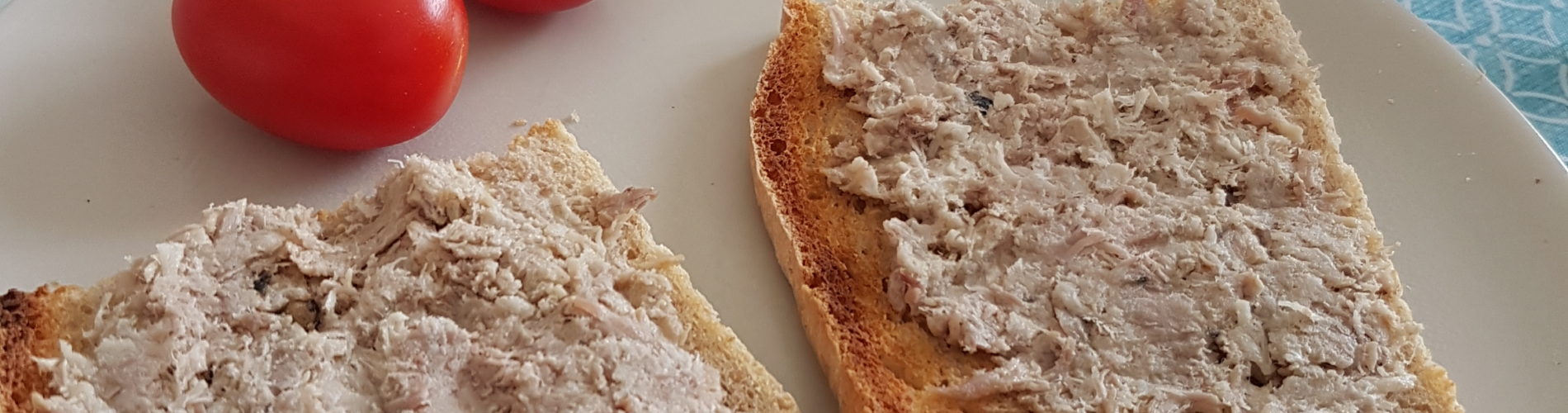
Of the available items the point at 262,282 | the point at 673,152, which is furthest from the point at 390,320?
the point at 673,152

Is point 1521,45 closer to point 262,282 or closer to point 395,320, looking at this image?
point 395,320

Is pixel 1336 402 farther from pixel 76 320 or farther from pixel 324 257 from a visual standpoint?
pixel 76 320

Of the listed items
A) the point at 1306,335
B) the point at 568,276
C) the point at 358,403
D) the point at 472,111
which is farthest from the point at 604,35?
the point at 1306,335

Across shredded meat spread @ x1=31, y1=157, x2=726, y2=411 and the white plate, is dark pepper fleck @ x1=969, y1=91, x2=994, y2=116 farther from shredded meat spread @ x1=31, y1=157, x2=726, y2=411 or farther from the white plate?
shredded meat spread @ x1=31, y1=157, x2=726, y2=411

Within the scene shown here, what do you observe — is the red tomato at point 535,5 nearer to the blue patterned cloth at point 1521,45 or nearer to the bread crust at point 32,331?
the bread crust at point 32,331

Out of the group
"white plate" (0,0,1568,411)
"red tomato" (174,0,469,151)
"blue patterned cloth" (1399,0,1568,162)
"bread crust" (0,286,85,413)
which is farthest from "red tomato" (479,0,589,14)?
"blue patterned cloth" (1399,0,1568,162)

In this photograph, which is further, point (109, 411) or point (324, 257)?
point (324, 257)
